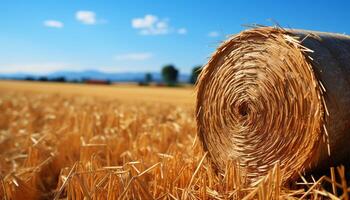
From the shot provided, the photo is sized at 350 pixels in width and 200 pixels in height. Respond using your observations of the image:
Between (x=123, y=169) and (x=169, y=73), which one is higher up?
(x=169, y=73)

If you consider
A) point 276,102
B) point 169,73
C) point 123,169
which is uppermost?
point 169,73

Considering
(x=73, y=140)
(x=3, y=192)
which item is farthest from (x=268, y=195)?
(x=73, y=140)

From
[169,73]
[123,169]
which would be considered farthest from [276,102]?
[169,73]

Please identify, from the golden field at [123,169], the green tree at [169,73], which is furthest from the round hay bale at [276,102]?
the green tree at [169,73]

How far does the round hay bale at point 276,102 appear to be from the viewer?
11.2 feet

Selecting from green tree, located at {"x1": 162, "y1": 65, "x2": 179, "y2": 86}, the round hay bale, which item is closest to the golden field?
the round hay bale

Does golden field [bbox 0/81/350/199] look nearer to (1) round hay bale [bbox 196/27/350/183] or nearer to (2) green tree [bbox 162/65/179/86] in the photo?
(1) round hay bale [bbox 196/27/350/183]

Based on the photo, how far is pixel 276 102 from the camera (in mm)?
3684

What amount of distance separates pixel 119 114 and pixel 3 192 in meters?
3.69

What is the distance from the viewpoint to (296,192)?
327 centimetres

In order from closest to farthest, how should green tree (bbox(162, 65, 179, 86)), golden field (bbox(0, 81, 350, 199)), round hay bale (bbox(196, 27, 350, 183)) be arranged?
golden field (bbox(0, 81, 350, 199))
round hay bale (bbox(196, 27, 350, 183))
green tree (bbox(162, 65, 179, 86))

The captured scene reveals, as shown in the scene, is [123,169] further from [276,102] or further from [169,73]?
[169,73]

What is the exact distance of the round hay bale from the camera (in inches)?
134

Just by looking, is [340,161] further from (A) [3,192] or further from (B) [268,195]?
(A) [3,192]
